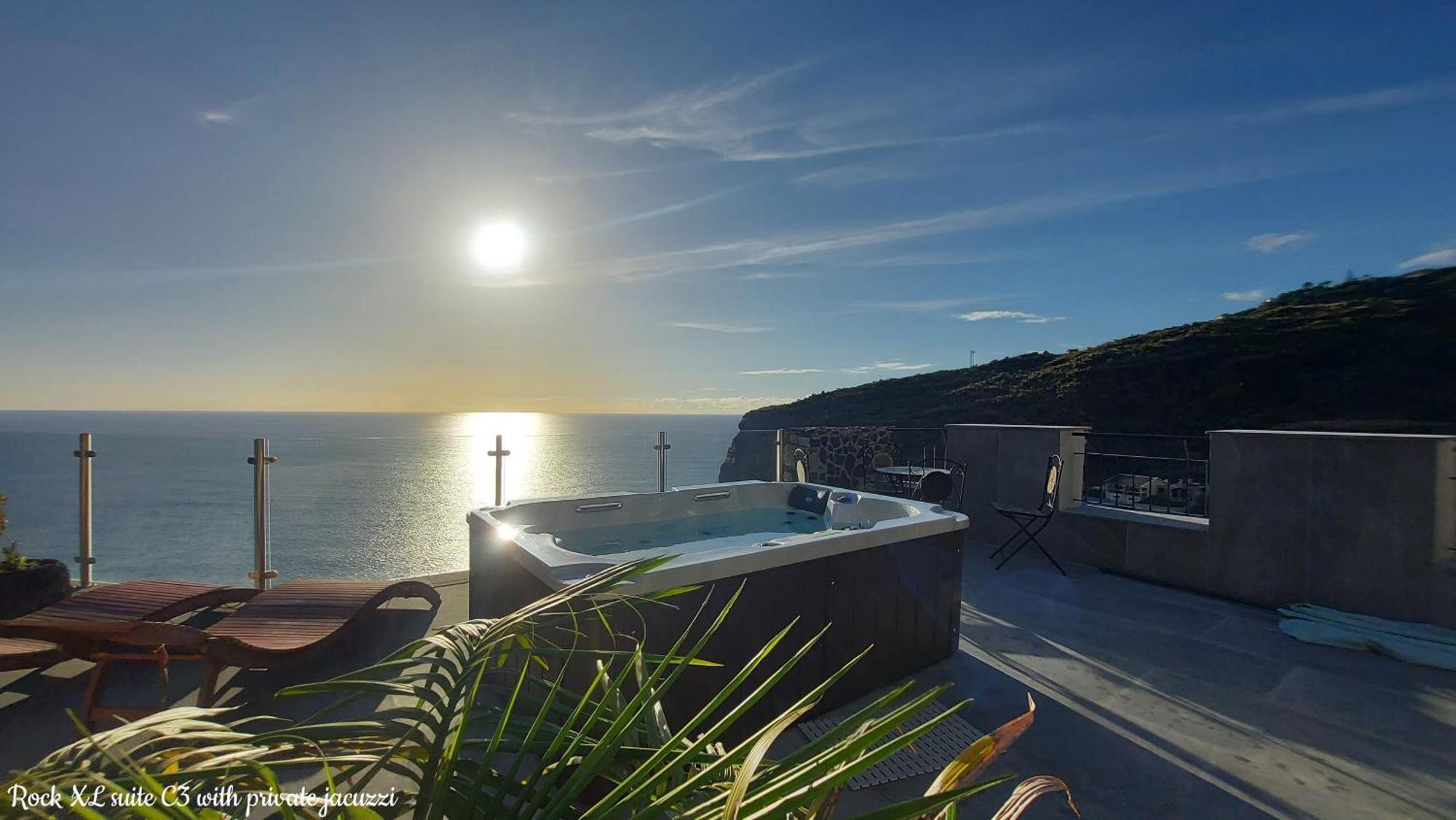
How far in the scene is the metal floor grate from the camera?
2.05m

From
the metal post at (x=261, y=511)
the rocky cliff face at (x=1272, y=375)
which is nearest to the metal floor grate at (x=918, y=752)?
the metal post at (x=261, y=511)

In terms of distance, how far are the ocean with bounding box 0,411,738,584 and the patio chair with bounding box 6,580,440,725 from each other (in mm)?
1457

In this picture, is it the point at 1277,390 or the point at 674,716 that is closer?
the point at 674,716

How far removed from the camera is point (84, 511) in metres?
4.14

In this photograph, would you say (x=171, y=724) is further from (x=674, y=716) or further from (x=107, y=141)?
(x=107, y=141)

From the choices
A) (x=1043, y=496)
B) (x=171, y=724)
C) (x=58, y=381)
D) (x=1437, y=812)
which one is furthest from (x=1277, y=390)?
(x=58, y=381)

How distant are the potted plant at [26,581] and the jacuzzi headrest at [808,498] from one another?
4.67 metres

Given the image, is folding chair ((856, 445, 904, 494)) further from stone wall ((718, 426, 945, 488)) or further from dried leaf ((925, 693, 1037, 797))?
dried leaf ((925, 693, 1037, 797))

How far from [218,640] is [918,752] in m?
2.70

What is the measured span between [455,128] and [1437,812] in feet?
22.7

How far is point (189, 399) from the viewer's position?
503 inches

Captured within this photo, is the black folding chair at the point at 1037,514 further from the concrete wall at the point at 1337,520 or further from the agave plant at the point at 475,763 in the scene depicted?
the agave plant at the point at 475,763

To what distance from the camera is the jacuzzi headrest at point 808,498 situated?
4.72m

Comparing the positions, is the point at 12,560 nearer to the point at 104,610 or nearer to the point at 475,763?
the point at 104,610
